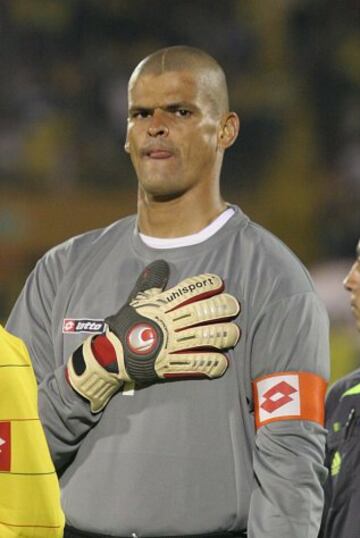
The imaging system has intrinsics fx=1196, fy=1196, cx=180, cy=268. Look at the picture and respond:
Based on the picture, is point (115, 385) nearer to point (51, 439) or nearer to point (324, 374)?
point (51, 439)

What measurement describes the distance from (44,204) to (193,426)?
549 centimetres

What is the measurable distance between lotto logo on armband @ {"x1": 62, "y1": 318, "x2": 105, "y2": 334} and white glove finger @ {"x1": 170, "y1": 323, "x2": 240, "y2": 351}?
195 millimetres

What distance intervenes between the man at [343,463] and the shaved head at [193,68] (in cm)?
73

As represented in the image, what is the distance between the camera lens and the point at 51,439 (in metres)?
2.34

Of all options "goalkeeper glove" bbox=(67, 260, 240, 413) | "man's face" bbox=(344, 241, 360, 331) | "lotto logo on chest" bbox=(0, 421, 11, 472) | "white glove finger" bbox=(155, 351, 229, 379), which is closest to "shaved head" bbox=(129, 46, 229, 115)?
"goalkeeper glove" bbox=(67, 260, 240, 413)

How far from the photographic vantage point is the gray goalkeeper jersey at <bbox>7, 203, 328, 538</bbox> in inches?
87.0

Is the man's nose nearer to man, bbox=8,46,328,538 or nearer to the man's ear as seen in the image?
man, bbox=8,46,328,538

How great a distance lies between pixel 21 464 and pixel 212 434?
86 centimetres

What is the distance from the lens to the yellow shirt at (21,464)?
1433 millimetres

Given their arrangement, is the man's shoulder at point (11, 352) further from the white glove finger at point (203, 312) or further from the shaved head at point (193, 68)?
the shaved head at point (193, 68)

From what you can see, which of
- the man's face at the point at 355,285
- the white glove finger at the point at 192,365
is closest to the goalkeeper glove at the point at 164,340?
the white glove finger at the point at 192,365

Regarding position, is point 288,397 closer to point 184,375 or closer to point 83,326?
point 184,375

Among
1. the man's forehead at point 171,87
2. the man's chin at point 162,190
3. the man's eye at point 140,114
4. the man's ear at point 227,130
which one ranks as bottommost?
the man's chin at point 162,190

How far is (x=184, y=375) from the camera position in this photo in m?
2.25
